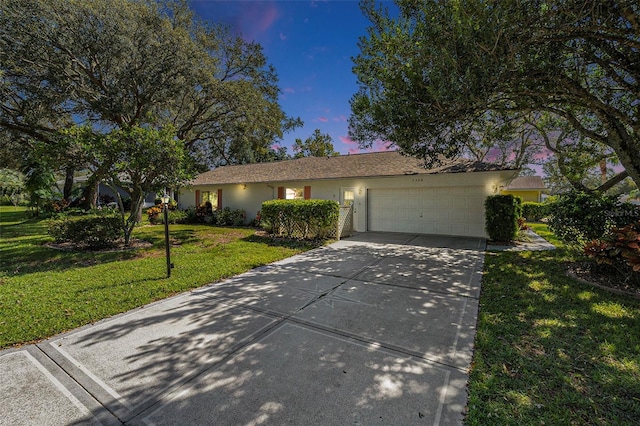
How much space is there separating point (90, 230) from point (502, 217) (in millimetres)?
14585

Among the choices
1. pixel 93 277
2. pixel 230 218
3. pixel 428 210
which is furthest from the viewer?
pixel 230 218

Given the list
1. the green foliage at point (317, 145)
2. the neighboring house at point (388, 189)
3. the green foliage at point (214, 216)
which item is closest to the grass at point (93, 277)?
the neighboring house at point (388, 189)

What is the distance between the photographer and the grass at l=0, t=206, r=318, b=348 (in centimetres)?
408

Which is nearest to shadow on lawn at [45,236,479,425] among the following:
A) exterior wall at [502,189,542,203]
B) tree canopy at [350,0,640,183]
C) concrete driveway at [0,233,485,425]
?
concrete driveway at [0,233,485,425]

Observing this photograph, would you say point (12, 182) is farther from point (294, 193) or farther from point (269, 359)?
point (269, 359)

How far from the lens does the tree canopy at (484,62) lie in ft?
16.1

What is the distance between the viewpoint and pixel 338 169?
14.9 m

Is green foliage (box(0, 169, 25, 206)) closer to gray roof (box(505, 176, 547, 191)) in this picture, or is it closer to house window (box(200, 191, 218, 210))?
house window (box(200, 191, 218, 210))

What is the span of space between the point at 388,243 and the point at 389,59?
622cm

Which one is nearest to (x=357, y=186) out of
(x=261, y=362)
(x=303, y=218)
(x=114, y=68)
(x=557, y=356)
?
(x=303, y=218)

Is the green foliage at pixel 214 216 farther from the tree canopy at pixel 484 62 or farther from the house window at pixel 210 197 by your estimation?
the tree canopy at pixel 484 62

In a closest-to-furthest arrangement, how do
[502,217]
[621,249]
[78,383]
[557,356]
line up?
[78,383] < [557,356] < [621,249] < [502,217]

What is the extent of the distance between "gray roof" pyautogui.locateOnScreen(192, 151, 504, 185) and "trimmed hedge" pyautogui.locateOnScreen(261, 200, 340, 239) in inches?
125

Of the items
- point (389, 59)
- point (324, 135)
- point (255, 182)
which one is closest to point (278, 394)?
point (389, 59)
